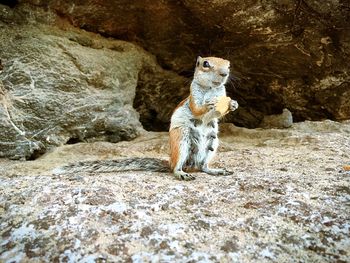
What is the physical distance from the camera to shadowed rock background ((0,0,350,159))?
4.94 metres

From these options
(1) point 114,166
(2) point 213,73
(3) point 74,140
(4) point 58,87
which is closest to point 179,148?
(1) point 114,166

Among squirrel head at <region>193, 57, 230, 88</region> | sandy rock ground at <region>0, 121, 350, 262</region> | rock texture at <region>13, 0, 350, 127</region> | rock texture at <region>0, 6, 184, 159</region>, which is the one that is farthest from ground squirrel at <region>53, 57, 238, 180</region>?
rock texture at <region>13, 0, 350, 127</region>

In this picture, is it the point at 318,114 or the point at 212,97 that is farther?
the point at 318,114

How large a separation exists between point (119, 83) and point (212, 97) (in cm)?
185

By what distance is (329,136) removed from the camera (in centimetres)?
508

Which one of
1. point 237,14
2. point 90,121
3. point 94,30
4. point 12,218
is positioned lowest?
point 12,218

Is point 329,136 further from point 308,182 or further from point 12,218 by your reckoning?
point 12,218

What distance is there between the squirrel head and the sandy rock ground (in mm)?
881

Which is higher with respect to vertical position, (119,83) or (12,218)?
(119,83)

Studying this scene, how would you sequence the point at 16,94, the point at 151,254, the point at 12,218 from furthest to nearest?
the point at 16,94
the point at 12,218
the point at 151,254

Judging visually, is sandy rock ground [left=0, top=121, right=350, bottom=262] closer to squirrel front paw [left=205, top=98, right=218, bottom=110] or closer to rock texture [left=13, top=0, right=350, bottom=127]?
squirrel front paw [left=205, top=98, right=218, bottom=110]

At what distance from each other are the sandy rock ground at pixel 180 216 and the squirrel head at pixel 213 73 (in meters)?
0.88

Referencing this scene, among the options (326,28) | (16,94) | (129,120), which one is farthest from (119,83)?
(326,28)

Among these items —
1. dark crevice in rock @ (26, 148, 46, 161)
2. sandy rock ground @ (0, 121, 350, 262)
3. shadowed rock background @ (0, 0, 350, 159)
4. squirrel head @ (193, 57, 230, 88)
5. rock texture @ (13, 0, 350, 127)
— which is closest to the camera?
Answer: sandy rock ground @ (0, 121, 350, 262)
